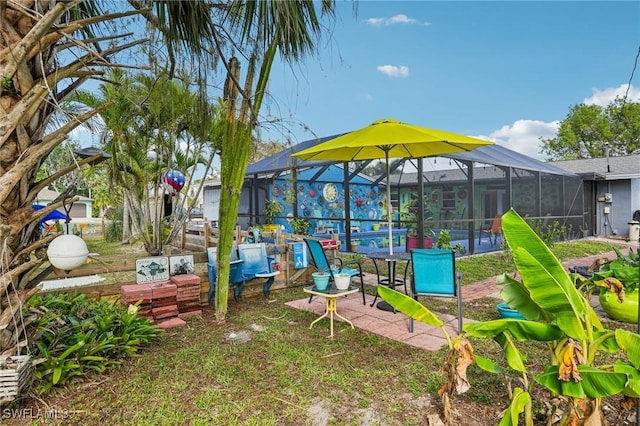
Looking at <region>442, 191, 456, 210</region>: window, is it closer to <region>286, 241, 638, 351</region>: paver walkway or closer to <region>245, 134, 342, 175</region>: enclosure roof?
<region>245, 134, 342, 175</region>: enclosure roof

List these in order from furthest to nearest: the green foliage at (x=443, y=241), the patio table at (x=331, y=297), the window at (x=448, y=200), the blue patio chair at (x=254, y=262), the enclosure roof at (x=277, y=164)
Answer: the window at (x=448, y=200) < the enclosure roof at (x=277, y=164) < the green foliage at (x=443, y=241) < the blue patio chair at (x=254, y=262) < the patio table at (x=331, y=297)

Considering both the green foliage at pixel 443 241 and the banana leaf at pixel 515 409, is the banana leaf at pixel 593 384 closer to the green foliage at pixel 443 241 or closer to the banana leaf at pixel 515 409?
the banana leaf at pixel 515 409

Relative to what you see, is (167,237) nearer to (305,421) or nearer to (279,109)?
(279,109)

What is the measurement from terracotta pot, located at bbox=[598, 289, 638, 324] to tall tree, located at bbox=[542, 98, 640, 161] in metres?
25.9

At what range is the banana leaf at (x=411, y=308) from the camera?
235 centimetres

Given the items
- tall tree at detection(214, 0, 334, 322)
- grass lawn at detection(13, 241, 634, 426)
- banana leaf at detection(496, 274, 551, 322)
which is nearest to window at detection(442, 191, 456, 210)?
grass lawn at detection(13, 241, 634, 426)

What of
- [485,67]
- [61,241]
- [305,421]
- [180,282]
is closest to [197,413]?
[305,421]

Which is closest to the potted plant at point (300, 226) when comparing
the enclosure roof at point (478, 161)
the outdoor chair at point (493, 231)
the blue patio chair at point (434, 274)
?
the enclosure roof at point (478, 161)

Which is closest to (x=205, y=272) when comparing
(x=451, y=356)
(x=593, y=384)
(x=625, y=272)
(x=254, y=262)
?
(x=254, y=262)

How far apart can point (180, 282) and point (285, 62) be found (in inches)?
127

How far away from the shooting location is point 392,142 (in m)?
4.71

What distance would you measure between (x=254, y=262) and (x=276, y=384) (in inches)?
112

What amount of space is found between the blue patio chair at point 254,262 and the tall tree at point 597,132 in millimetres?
28341

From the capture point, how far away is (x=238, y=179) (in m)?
4.59
